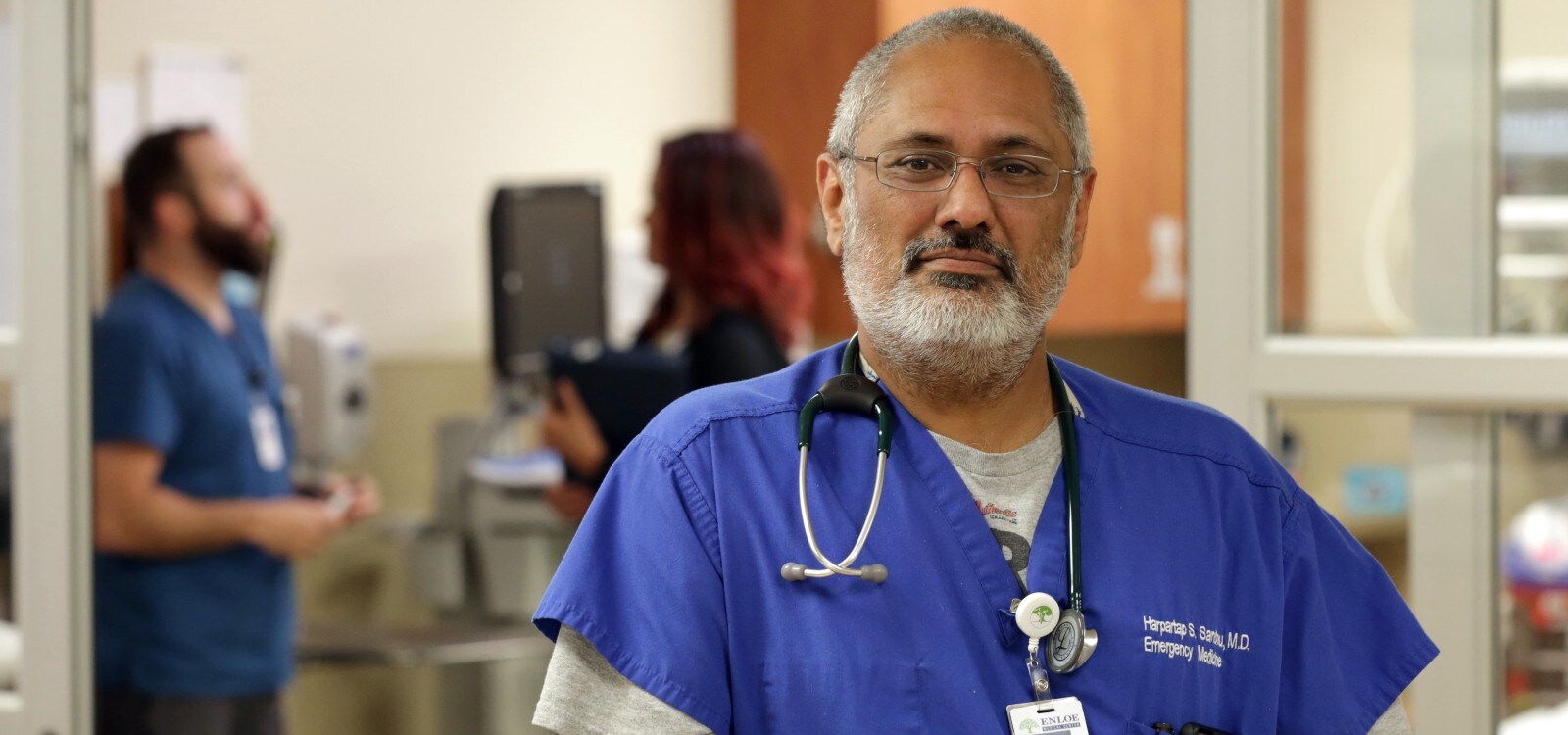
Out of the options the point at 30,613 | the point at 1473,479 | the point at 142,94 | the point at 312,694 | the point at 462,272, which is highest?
the point at 142,94

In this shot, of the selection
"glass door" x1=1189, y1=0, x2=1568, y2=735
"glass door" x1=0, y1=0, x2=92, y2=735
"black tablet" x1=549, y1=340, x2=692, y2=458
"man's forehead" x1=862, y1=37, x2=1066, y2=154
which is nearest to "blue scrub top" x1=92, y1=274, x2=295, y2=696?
"glass door" x1=0, y1=0, x2=92, y2=735

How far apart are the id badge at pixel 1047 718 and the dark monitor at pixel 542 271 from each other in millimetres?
2245

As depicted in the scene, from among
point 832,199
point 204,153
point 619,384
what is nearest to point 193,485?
point 204,153

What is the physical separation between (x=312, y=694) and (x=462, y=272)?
1061 mm

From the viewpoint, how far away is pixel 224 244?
2.77 metres

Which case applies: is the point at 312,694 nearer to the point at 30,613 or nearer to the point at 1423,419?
the point at 30,613

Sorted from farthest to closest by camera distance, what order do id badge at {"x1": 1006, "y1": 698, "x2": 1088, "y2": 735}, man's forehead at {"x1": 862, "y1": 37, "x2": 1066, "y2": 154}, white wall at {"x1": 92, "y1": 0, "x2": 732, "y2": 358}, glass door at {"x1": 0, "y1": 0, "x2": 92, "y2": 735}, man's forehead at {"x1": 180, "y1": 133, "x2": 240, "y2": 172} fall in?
white wall at {"x1": 92, "y1": 0, "x2": 732, "y2": 358}
man's forehead at {"x1": 180, "y1": 133, "x2": 240, "y2": 172}
glass door at {"x1": 0, "y1": 0, "x2": 92, "y2": 735}
man's forehead at {"x1": 862, "y1": 37, "x2": 1066, "y2": 154}
id badge at {"x1": 1006, "y1": 698, "x2": 1088, "y2": 735}

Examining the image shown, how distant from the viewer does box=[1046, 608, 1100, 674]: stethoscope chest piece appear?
1.10m

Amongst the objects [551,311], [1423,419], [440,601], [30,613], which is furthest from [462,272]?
[1423,419]

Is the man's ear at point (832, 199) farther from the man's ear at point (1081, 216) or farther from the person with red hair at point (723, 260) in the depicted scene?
the person with red hair at point (723, 260)

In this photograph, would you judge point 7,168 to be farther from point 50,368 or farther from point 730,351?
point 730,351

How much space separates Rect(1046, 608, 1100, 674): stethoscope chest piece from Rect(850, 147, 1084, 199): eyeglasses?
33cm

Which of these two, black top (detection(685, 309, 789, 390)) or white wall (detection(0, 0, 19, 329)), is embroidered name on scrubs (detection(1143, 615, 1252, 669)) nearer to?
black top (detection(685, 309, 789, 390))

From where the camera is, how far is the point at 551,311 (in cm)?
338
